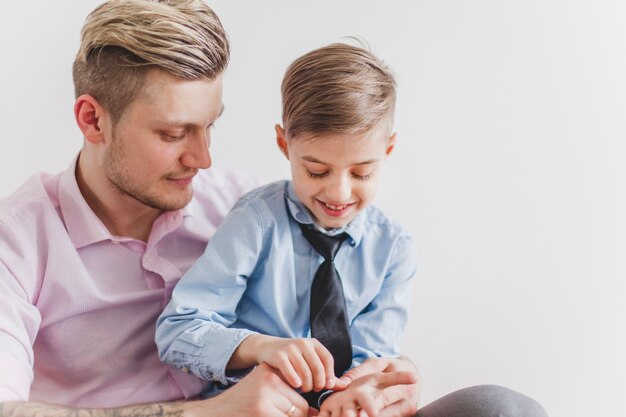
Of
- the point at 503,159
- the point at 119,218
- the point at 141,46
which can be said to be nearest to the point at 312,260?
the point at 119,218

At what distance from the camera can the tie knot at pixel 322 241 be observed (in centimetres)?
194

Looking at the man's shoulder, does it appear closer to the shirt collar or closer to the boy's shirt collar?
the shirt collar

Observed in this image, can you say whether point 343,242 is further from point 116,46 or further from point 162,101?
point 116,46

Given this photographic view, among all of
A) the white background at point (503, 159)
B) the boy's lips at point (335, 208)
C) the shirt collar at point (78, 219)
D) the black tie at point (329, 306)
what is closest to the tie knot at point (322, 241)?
the black tie at point (329, 306)

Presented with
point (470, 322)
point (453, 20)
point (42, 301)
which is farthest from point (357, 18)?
point (42, 301)

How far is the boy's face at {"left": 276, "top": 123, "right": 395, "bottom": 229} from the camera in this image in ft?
5.79

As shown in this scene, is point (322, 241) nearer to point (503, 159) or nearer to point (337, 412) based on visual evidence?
point (337, 412)

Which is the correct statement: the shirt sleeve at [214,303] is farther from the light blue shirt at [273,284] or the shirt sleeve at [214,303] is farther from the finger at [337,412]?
the finger at [337,412]

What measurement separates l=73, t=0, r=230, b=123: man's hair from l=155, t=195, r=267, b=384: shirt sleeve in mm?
333

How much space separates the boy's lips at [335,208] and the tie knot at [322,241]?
103mm

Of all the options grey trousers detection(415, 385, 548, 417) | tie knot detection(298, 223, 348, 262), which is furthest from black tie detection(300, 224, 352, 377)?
grey trousers detection(415, 385, 548, 417)

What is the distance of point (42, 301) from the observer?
1.97m

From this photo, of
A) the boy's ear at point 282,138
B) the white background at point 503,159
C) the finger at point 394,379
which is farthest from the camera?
the white background at point 503,159

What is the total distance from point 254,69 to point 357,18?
323mm
